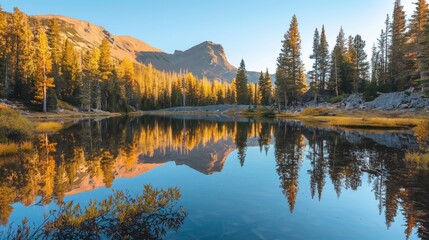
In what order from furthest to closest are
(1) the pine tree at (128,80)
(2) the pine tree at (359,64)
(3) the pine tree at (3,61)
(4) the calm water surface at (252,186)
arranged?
(1) the pine tree at (128,80) < (2) the pine tree at (359,64) < (3) the pine tree at (3,61) < (4) the calm water surface at (252,186)

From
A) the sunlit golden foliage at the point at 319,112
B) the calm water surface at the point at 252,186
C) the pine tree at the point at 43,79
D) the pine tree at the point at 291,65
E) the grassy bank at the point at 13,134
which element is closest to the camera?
the calm water surface at the point at 252,186

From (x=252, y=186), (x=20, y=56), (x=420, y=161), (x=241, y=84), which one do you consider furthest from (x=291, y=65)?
(x=20, y=56)

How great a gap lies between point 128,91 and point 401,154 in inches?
4103

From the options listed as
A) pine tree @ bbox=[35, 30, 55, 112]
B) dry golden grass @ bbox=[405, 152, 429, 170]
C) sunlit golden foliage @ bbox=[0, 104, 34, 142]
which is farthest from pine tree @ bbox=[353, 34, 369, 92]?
pine tree @ bbox=[35, 30, 55, 112]

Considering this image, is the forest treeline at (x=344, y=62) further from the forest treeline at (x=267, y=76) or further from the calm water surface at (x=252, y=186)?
the calm water surface at (x=252, y=186)

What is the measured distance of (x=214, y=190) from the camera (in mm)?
12500

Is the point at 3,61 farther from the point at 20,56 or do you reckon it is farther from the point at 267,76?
the point at 267,76

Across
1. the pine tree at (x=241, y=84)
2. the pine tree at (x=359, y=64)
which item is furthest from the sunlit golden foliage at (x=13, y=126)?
the pine tree at (x=241, y=84)

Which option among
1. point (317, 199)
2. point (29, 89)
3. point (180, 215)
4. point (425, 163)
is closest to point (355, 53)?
point (425, 163)

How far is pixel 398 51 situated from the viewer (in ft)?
184

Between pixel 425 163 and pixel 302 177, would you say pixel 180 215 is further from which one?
pixel 425 163

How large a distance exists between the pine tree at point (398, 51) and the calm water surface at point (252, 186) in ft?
125

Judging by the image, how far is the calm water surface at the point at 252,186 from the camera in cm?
847

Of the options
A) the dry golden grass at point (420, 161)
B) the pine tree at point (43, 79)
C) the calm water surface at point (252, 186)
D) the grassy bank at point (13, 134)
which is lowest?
the calm water surface at point (252, 186)
